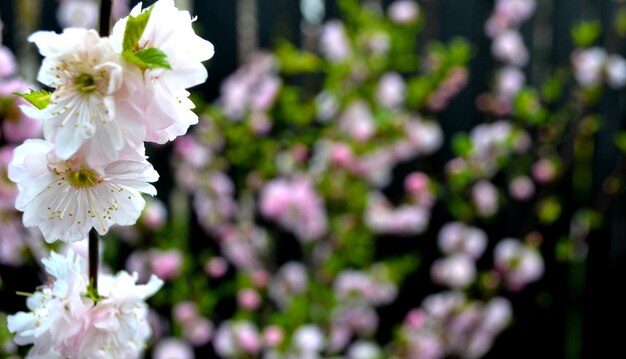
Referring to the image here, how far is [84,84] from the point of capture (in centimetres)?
47

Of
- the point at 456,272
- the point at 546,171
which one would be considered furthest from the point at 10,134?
the point at 546,171

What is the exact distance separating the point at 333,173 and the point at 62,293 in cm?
125

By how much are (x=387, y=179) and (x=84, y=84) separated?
167 centimetres

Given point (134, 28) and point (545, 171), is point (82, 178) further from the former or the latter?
point (545, 171)

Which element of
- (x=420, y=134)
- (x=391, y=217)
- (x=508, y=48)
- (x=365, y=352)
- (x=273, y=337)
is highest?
(x=508, y=48)

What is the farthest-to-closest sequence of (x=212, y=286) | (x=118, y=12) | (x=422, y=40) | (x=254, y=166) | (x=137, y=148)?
(x=422, y=40) → (x=212, y=286) → (x=254, y=166) → (x=118, y=12) → (x=137, y=148)

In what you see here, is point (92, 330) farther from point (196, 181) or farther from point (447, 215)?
point (447, 215)

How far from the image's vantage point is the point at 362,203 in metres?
1.78

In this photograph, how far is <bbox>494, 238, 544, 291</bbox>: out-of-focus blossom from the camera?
189cm

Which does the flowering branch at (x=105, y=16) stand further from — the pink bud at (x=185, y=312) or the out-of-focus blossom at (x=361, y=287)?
the out-of-focus blossom at (x=361, y=287)

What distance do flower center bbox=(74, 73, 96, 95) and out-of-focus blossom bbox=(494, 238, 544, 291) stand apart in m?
1.62

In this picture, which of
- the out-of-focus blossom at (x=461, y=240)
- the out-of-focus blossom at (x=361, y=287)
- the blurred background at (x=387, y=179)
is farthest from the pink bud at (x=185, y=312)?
the out-of-focus blossom at (x=461, y=240)

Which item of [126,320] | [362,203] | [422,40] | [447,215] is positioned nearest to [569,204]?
[447,215]

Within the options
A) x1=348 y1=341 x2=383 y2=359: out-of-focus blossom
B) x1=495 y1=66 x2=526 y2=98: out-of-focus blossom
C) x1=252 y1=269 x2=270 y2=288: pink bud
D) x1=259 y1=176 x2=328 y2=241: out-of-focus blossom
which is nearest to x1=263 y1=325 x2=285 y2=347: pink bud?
x1=252 y1=269 x2=270 y2=288: pink bud
